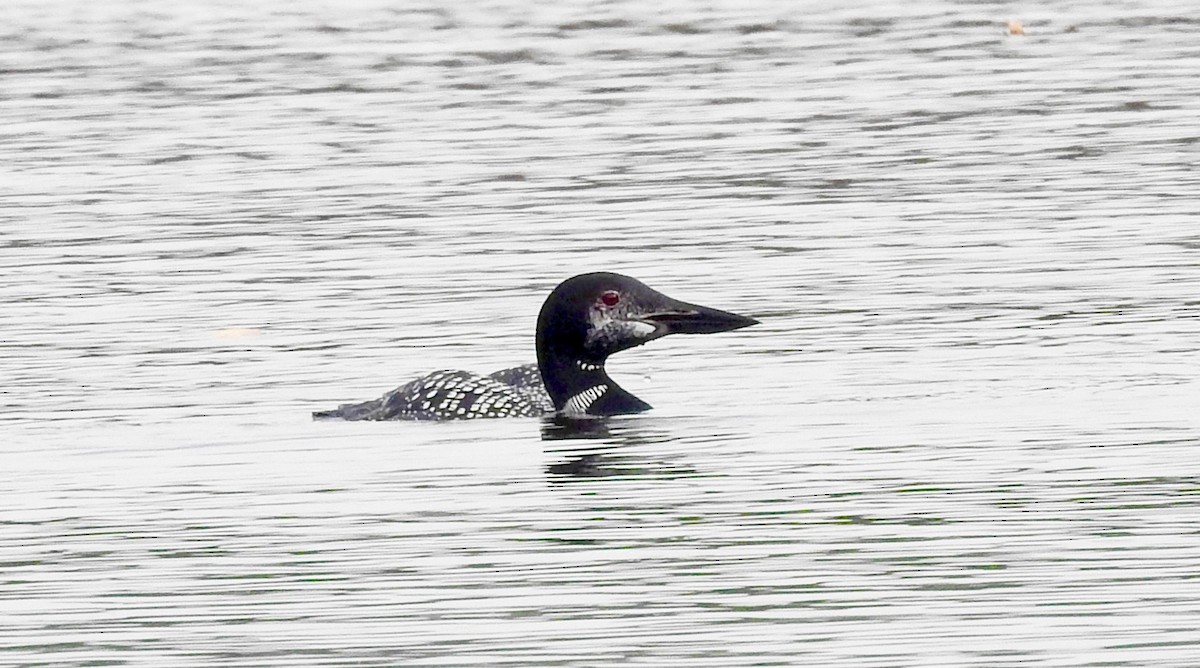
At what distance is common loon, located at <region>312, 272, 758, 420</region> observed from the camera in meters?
13.5

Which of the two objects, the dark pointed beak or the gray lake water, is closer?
the gray lake water

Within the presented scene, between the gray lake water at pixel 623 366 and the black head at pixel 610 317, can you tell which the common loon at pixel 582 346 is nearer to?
the black head at pixel 610 317

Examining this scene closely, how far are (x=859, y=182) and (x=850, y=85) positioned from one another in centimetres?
775

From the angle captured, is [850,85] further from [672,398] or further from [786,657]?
[786,657]

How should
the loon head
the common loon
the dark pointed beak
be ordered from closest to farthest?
the common loon → the loon head → the dark pointed beak

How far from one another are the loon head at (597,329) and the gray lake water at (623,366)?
317mm

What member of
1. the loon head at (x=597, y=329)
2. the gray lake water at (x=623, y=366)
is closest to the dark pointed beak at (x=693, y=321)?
the loon head at (x=597, y=329)

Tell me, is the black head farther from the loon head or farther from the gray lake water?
the gray lake water

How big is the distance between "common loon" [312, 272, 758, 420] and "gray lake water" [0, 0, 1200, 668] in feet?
1.03

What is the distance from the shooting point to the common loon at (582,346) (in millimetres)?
13547

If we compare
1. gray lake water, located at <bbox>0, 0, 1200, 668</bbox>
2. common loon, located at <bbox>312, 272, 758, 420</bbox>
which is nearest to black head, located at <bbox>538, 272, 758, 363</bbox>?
common loon, located at <bbox>312, 272, 758, 420</bbox>

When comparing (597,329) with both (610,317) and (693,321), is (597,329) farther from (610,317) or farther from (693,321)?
(693,321)

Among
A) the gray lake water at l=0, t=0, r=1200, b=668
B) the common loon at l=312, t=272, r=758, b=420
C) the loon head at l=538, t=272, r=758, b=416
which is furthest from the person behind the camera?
the loon head at l=538, t=272, r=758, b=416

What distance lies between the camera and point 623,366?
51.2 ft
